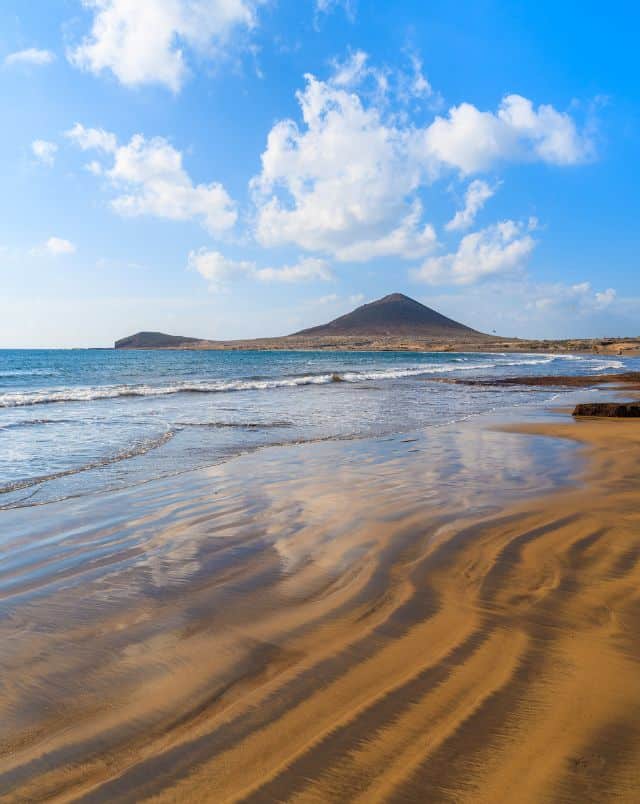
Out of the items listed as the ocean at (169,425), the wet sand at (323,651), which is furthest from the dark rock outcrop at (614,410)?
the wet sand at (323,651)

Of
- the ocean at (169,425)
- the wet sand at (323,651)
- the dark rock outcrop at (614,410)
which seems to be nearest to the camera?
the wet sand at (323,651)

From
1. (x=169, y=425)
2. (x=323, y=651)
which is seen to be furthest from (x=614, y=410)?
(x=323, y=651)

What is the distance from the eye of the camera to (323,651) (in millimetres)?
2828

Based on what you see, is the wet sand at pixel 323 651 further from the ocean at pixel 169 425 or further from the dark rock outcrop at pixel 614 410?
the dark rock outcrop at pixel 614 410

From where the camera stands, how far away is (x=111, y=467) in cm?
838

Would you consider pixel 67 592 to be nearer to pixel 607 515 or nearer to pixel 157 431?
pixel 607 515

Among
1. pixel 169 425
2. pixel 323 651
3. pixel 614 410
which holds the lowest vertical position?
pixel 323 651

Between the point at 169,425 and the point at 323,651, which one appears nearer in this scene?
the point at 323,651

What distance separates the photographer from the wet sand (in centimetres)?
196

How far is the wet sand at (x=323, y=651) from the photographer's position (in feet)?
6.45

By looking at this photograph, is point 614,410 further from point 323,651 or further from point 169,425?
point 323,651

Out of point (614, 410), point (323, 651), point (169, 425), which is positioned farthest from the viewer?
point (614, 410)

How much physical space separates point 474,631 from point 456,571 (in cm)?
94

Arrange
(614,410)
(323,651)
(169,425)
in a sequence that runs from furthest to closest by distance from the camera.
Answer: (614,410) → (169,425) → (323,651)
